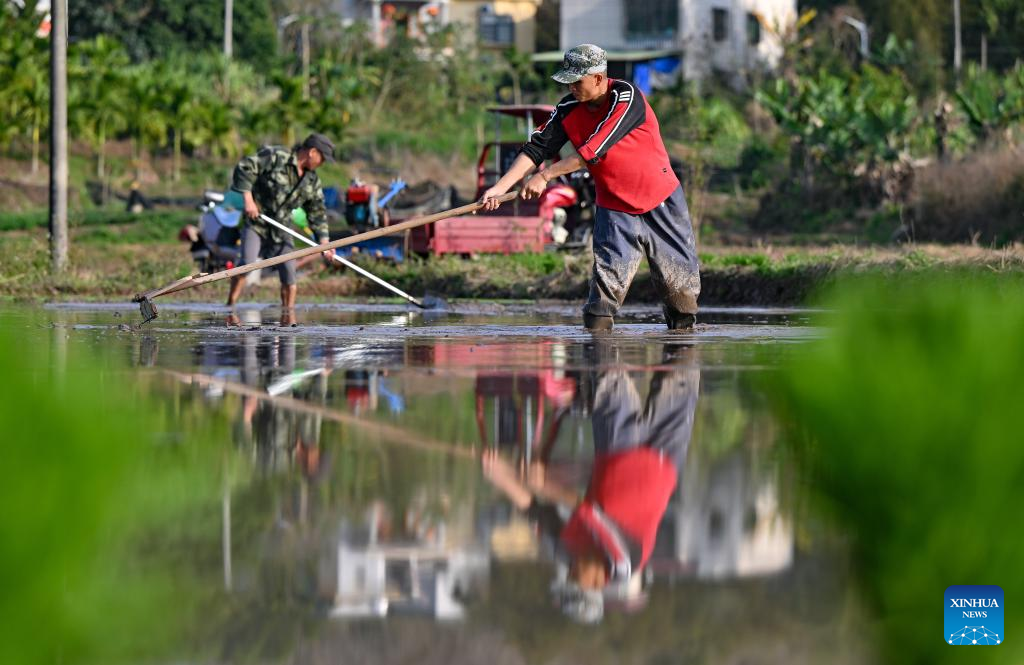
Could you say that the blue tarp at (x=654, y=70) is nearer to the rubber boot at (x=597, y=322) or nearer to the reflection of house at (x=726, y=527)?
the rubber boot at (x=597, y=322)

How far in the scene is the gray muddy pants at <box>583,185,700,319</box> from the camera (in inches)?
466

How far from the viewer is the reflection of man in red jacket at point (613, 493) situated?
13.4ft

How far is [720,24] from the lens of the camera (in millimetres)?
71500

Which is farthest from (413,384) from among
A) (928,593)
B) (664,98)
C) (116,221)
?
(664,98)

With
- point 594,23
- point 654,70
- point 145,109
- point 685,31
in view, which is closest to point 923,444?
point 145,109

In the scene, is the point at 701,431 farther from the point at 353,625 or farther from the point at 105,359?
the point at 105,359

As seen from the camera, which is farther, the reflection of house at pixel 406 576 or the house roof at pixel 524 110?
the house roof at pixel 524 110

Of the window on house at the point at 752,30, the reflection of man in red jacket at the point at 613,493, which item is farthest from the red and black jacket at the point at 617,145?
the window on house at the point at 752,30

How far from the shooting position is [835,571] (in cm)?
407

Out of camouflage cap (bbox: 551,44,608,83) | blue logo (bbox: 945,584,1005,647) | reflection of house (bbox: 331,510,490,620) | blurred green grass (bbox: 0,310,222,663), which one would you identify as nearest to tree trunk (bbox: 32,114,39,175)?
camouflage cap (bbox: 551,44,608,83)

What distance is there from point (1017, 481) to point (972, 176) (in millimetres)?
30378

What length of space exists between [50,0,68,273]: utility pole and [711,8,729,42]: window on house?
52.0m

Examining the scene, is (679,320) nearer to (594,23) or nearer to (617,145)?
(617,145)

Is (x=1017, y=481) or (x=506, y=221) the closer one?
(x=1017, y=481)
